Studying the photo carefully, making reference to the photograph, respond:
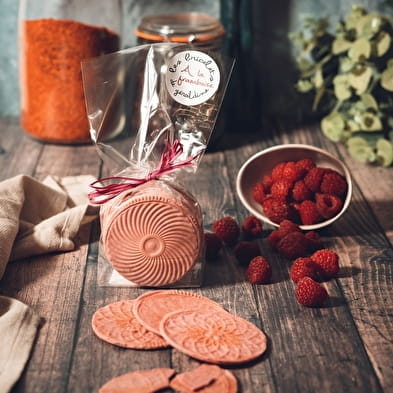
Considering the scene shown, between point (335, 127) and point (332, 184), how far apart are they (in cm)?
61

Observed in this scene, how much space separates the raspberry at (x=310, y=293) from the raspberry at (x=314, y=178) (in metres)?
0.27

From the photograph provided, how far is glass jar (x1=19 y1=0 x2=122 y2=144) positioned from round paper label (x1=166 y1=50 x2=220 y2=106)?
2.19ft

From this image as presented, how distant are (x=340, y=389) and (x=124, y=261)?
454mm

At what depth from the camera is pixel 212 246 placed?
4.70 feet

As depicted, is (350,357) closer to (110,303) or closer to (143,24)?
(110,303)

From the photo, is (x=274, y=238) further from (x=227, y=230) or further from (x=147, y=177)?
(x=147, y=177)

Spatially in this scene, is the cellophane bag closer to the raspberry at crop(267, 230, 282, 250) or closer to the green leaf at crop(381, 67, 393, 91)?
the raspberry at crop(267, 230, 282, 250)

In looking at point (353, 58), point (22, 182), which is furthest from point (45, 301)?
point (353, 58)

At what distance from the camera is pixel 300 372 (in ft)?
3.64

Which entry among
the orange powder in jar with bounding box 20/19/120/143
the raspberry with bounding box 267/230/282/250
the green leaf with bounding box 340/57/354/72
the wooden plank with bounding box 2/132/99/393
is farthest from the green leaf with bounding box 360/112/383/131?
the wooden plank with bounding box 2/132/99/393

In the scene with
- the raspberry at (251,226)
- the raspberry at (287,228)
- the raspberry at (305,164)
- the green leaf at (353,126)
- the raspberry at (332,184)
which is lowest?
the green leaf at (353,126)

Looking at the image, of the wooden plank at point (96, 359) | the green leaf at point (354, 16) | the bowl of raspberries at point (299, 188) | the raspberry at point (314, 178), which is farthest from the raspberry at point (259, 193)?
the green leaf at point (354, 16)

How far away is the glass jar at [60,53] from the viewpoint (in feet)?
6.24

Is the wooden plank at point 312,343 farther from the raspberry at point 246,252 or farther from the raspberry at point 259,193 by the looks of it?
the raspberry at point 259,193
